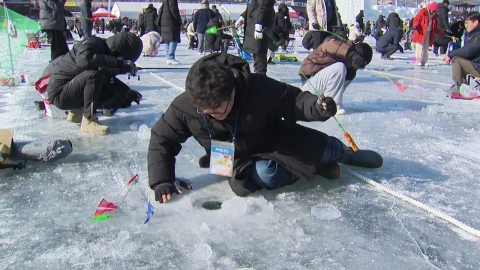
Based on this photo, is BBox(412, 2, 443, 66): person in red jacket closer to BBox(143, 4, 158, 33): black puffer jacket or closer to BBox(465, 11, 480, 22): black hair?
BBox(465, 11, 480, 22): black hair

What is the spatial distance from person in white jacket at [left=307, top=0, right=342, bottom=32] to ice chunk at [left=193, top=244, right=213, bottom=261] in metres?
4.71

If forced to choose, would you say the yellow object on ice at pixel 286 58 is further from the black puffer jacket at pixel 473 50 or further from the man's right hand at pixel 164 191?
the man's right hand at pixel 164 191

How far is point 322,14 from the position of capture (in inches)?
223

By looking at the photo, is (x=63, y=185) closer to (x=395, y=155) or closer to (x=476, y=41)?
(x=395, y=155)

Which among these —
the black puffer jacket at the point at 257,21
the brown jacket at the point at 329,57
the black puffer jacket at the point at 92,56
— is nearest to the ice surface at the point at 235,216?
the black puffer jacket at the point at 92,56

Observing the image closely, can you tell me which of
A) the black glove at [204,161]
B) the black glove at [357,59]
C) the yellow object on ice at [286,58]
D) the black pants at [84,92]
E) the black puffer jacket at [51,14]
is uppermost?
the black puffer jacket at [51,14]

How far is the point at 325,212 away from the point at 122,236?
0.92m

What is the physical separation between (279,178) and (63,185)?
118 cm

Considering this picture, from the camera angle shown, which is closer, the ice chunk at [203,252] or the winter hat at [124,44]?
the ice chunk at [203,252]

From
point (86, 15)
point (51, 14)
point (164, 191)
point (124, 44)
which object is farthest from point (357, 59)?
point (86, 15)

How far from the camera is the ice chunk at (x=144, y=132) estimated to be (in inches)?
122

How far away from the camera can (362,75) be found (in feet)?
22.5

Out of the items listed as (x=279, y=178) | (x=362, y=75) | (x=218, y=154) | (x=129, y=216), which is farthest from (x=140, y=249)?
(x=362, y=75)

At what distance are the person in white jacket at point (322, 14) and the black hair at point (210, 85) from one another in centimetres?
439
